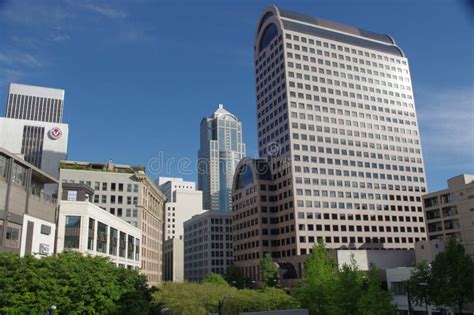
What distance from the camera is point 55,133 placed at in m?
159

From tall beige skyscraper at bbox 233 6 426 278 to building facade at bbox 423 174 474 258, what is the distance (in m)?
26.8

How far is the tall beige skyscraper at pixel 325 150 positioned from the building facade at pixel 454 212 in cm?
2681

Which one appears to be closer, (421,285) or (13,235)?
(13,235)

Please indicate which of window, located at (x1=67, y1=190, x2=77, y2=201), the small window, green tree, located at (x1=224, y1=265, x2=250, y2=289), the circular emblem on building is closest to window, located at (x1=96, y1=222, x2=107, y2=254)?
window, located at (x1=67, y1=190, x2=77, y2=201)

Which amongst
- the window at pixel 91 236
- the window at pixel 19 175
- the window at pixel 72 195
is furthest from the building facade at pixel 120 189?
the window at pixel 19 175

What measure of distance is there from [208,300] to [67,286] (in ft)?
77.7

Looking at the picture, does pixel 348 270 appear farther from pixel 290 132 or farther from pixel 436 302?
pixel 290 132

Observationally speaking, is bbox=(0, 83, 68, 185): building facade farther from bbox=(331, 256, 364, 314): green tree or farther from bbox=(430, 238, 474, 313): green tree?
bbox=(430, 238, 474, 313): green tree

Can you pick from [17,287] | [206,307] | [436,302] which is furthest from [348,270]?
[17,287]

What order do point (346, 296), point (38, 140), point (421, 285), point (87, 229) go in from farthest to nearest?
point (38, 140) → point (87, 229) → point (421, 285) → point (346, 296)

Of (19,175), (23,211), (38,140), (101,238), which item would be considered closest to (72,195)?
(101,238)

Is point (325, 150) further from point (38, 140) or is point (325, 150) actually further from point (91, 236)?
point (38, 140)

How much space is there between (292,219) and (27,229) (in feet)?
275

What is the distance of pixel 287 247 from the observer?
13025 cm
